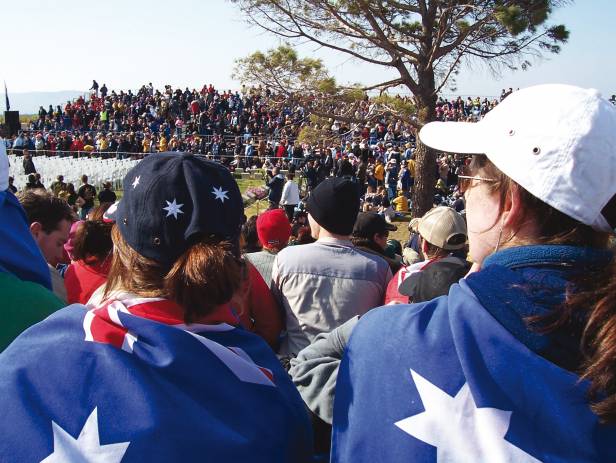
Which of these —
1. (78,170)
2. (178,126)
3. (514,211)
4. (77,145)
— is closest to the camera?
(514,211)

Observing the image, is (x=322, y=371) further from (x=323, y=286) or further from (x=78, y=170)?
(x=78, y=170)

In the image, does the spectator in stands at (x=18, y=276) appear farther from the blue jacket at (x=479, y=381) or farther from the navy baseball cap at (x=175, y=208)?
the blue jacket at (x=479, y=381)

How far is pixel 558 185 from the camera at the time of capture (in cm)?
114

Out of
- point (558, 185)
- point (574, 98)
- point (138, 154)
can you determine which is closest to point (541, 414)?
point (558, 185)

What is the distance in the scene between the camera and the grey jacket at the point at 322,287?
2891 mm

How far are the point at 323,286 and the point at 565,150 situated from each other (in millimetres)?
1877

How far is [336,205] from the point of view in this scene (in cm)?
318

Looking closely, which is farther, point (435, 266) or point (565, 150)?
point (435, 266)

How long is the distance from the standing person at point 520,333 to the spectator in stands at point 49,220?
8.11ft

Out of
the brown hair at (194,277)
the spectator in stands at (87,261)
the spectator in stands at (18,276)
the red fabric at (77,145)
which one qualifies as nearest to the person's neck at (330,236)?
the spectator in stands at (87,261)

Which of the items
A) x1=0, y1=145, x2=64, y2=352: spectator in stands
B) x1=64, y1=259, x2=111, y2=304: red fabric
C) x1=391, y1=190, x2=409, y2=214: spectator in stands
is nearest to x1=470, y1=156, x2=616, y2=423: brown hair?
x1=0, y1=145, x2=64, y2=352: spectator in stands

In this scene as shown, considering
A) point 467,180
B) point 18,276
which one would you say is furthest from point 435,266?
point 18,276

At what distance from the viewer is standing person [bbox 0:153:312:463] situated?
1128 millimetres

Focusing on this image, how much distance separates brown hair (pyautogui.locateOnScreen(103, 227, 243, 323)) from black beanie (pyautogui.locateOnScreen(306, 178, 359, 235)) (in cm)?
179
